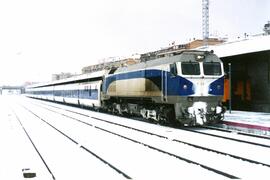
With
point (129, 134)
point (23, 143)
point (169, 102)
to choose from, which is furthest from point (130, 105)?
point (23, 143)

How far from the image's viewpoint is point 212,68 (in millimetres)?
20781

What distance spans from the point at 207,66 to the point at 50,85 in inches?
2116

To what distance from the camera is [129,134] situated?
18.4 meters

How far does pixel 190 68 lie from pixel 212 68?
3.90 ft

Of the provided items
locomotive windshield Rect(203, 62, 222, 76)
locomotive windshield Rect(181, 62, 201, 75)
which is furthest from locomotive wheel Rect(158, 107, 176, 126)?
locomotive windshield Rect(203, 62, 222, 76)

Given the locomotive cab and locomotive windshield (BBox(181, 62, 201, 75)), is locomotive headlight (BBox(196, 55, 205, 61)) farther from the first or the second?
locomotive windshield (BBox(181, 62, 201, 75))

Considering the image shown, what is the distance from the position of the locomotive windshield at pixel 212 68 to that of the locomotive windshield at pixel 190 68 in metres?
0.36

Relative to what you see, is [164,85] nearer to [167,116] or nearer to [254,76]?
[167,116]

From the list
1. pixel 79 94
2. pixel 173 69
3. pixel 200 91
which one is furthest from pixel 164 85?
pixel 79 94

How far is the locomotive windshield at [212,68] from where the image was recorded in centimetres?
2061

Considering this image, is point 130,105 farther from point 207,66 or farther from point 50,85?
→ point 50,85

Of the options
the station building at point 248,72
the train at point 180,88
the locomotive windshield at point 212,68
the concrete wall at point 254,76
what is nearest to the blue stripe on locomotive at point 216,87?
the train at point 180,88

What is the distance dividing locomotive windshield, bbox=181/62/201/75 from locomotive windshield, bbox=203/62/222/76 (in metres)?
0.36

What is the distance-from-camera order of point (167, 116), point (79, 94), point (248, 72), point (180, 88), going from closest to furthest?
point (180, 88) → point (167, 116) → point (248, 72) → point (79, 94)
